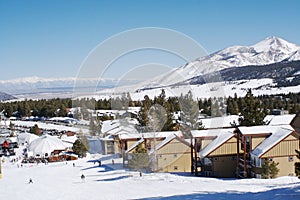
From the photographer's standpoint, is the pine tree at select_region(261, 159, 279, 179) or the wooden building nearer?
the pine tree at select_region(261, 159, 279, 179)

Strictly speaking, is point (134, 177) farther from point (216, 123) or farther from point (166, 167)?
point (216, 123)

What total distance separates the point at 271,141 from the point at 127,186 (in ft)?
36.8

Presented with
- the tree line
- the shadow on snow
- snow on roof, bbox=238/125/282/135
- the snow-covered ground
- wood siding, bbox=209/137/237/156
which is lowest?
the snow-covered ground

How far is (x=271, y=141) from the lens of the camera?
93.1 ft

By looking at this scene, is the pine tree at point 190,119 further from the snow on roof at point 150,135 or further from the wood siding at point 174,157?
the wood siding at point 174,157

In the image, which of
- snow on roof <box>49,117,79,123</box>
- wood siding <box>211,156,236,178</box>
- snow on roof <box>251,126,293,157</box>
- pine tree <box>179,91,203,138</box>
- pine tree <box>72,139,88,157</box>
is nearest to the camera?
snow on roof <box>251,126,293,157</box>

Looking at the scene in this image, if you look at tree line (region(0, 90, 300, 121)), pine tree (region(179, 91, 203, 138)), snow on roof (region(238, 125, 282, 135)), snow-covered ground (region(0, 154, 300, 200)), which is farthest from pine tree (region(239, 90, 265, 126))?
tree line (region(0, 90, 300, 121))

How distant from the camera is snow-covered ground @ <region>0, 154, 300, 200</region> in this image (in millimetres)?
20875

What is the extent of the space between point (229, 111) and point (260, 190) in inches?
2051

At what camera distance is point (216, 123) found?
2130 inches

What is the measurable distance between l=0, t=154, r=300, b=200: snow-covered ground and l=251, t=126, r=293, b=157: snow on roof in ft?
8.17

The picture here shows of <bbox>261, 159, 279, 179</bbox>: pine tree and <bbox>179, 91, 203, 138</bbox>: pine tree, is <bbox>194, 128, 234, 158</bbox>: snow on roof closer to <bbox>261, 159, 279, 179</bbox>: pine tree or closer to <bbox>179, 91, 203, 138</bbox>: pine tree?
<bbox>261, 159, 279, 179</bbox>: pine tree

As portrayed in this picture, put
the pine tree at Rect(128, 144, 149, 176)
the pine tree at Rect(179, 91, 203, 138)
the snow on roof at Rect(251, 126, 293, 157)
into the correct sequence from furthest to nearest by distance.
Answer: the pine tree at Rect(179, 91, 203, 138) → the pine tree at Rect(128, 144, 149, 176) → the snow on roof at Rect(251, 126, 293, 157)

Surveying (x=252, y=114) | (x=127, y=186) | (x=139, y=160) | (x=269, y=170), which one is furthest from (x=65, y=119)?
(x=269, y=170)
